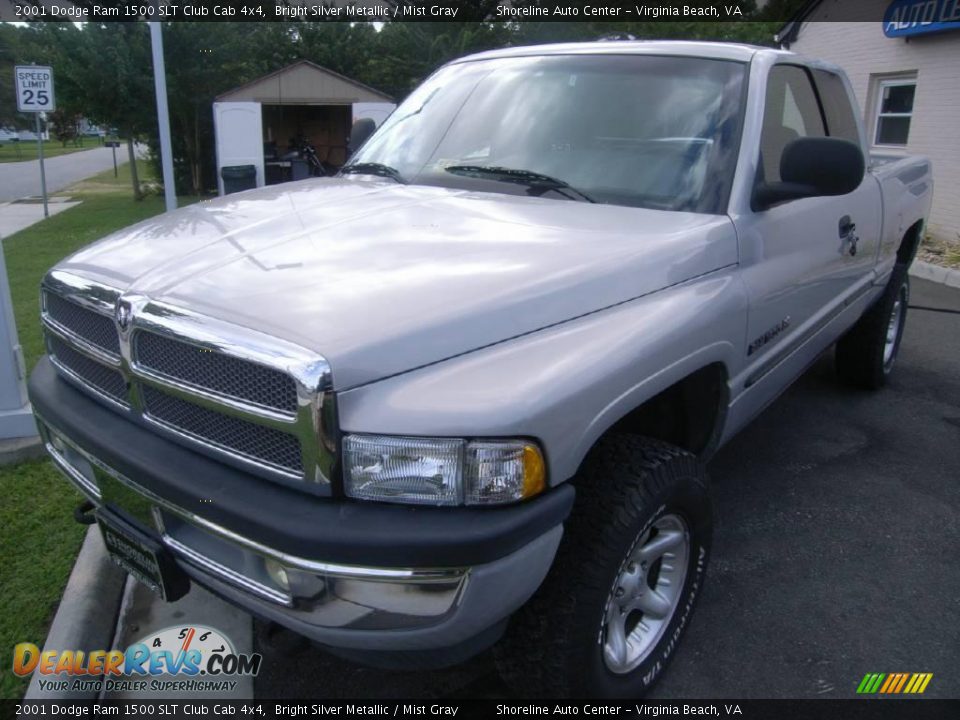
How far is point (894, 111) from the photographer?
40.4 feet

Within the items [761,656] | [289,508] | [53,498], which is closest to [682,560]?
[761,656]

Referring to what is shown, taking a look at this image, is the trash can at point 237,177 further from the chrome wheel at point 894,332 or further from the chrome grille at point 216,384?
the chrome grille at point 216,384

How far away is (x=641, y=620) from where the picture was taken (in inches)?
101

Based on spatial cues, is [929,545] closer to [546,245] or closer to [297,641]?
[546,245]

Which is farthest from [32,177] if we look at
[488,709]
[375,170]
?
[488,709]

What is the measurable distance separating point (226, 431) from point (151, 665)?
47.8 inches

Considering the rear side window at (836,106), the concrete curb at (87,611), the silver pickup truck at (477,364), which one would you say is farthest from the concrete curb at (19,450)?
the rear side window at (836,106)

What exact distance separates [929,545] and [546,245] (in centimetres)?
234

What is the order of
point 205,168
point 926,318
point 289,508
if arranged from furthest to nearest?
point 205,168 → point 926,318 → point 289,508

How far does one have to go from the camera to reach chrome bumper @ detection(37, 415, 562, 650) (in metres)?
1.76

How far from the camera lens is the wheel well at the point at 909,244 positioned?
5316mm

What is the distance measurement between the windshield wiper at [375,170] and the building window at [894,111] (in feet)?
35.4

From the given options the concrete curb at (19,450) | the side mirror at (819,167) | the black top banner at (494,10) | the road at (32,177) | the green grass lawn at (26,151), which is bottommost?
the green grass lawn at (26,151)

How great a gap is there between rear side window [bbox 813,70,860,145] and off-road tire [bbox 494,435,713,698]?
2566 mm
